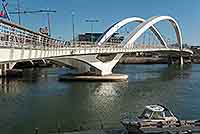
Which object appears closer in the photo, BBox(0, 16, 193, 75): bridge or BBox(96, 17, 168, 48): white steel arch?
BBox(0, 16, 193, 75): bridge

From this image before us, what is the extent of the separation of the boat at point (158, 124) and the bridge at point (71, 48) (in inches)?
341

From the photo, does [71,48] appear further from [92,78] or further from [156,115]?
[156,115]

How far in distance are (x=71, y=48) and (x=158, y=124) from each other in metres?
Answer: 22.4

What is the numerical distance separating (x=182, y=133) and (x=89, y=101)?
17.2 meters

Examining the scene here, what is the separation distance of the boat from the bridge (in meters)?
8.67

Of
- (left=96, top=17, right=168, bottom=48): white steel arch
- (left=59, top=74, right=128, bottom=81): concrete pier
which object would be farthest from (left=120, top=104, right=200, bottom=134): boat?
(left=96, top=17, right=168, bottom=48): white steel arch

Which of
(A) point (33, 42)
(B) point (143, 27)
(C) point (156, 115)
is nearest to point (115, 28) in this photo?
(B) point (143, 27)

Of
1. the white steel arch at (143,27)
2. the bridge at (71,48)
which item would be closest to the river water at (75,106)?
the bridge at (71,48)

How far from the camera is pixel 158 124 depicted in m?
15.0

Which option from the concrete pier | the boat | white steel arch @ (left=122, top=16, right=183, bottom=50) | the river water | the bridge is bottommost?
the river water

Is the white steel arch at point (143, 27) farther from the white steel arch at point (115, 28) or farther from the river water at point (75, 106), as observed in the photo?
the river water at point (75, 106)

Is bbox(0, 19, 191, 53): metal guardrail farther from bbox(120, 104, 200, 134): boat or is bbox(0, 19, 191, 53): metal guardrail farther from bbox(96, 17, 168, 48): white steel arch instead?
bbox(120, 104, 200, 134): boat

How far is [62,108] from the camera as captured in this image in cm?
2647

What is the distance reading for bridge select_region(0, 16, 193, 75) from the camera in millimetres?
21516
